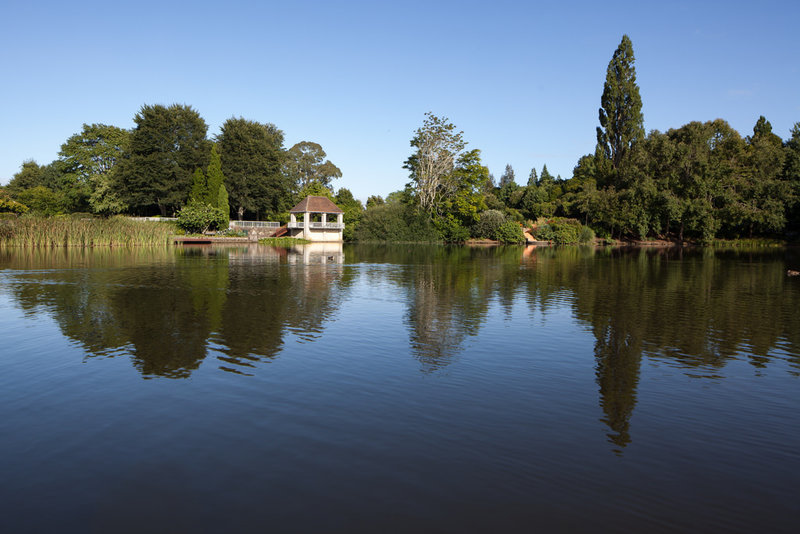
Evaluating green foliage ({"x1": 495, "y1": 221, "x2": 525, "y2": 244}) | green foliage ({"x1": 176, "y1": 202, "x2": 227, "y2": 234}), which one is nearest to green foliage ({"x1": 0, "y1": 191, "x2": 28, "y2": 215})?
green foliage ({"x1": 176, "y1": 202, "x2": 227, "y2": 234})

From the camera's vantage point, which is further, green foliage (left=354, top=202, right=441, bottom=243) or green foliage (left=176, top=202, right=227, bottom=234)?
green foliage (left=354, top=202, right=441, bottom=243)

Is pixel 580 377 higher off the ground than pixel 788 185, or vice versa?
pixel 788 185

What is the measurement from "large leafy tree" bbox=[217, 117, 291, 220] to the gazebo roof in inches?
309

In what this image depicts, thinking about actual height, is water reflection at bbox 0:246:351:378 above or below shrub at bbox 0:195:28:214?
below

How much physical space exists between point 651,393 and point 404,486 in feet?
15.9

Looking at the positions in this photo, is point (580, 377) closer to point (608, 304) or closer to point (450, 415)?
point (450, 415)

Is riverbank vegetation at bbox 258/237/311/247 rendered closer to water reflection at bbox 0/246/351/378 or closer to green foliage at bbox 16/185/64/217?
water reflection at bbox 0/246/351/378

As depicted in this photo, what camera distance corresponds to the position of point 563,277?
25.3 m

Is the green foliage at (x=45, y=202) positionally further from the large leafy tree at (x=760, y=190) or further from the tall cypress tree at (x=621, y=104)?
the large leafy tree at (x=760, y=190)

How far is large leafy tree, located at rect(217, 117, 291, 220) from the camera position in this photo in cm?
6812

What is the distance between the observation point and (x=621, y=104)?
66375mm

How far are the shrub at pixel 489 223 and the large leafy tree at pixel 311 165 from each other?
36673 millimetres

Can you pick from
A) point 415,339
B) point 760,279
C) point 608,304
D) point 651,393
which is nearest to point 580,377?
point 651,393

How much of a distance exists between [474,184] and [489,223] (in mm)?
5979
